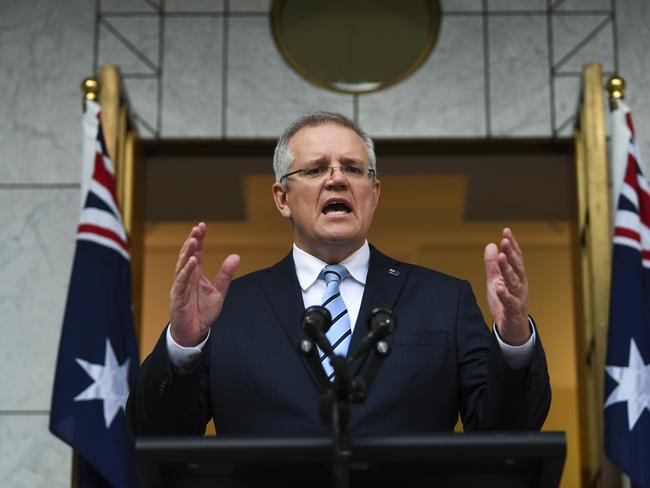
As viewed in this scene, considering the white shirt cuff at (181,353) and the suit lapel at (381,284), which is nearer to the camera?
the white shirt cuff at (181,353)

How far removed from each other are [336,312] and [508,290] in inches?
25.0

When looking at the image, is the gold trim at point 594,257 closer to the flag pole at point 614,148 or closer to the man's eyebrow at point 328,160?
the flag pole at point 614,148

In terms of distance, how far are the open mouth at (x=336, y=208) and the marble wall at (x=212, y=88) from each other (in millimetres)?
2757

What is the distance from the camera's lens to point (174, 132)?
6098 mm

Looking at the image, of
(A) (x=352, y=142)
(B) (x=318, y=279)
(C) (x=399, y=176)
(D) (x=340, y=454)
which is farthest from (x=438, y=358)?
(C) (x=399, y=176)

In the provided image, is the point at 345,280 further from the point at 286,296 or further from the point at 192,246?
the point at 192,246

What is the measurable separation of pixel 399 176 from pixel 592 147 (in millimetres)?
989

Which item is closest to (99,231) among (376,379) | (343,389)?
(376,379)

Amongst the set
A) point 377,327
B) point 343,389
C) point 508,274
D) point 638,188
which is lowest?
point 343,389

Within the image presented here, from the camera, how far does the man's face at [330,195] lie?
10.8 ft

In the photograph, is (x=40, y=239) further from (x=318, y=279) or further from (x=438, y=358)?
(x=438, y=358)

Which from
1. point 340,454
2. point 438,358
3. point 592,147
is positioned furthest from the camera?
point 592,147

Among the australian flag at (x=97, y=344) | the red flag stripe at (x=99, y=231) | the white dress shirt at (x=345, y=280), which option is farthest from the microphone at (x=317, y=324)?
the red flag stripe at (x=99, y=231)

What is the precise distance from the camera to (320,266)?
335 cm
